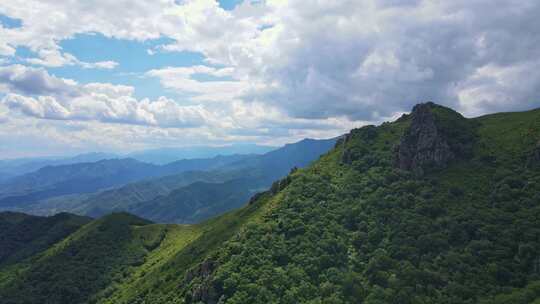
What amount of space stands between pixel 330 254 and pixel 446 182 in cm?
5543

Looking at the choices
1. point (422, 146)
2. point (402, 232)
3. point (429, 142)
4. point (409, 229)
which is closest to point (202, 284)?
point (402, 232)

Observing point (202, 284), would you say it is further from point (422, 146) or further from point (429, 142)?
point (429, 142)

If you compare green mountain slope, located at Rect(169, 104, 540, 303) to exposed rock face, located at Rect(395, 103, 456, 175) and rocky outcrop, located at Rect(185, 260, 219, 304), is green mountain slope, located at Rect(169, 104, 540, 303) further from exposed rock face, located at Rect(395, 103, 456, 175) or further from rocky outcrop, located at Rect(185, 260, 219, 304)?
rocky outcrop, located at Rect(185, 260, 219, 304)

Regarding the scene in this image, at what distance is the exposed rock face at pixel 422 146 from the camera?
16543cm

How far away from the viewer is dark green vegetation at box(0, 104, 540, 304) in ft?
360

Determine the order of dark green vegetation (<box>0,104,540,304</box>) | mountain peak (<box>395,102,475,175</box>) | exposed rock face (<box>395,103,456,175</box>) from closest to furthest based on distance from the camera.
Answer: dark green vegetation (<box>0,104,540,304</box>)
exposed rock face (<box>395,103,456,175</box>)
mountain peak (<box>395,102,475,175</box>)

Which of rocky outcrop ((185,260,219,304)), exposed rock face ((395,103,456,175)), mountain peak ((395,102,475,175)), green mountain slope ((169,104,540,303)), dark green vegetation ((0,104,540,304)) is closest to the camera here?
dark green vegetation ((0,104,540,304))

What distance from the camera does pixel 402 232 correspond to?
→ 5143 inches

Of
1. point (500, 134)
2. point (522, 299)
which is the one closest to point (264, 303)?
point (522, 299)

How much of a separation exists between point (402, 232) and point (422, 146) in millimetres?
53124

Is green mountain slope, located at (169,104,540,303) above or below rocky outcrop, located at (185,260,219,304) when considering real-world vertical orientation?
above

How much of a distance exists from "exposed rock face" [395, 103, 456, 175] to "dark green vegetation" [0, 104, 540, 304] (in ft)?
1.48

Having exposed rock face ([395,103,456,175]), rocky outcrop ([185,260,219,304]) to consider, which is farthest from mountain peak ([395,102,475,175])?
rocky outcrop ([185,260,219,304])

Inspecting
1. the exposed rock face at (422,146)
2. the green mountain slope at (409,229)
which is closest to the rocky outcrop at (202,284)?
the green mountain slope at (409,229)
